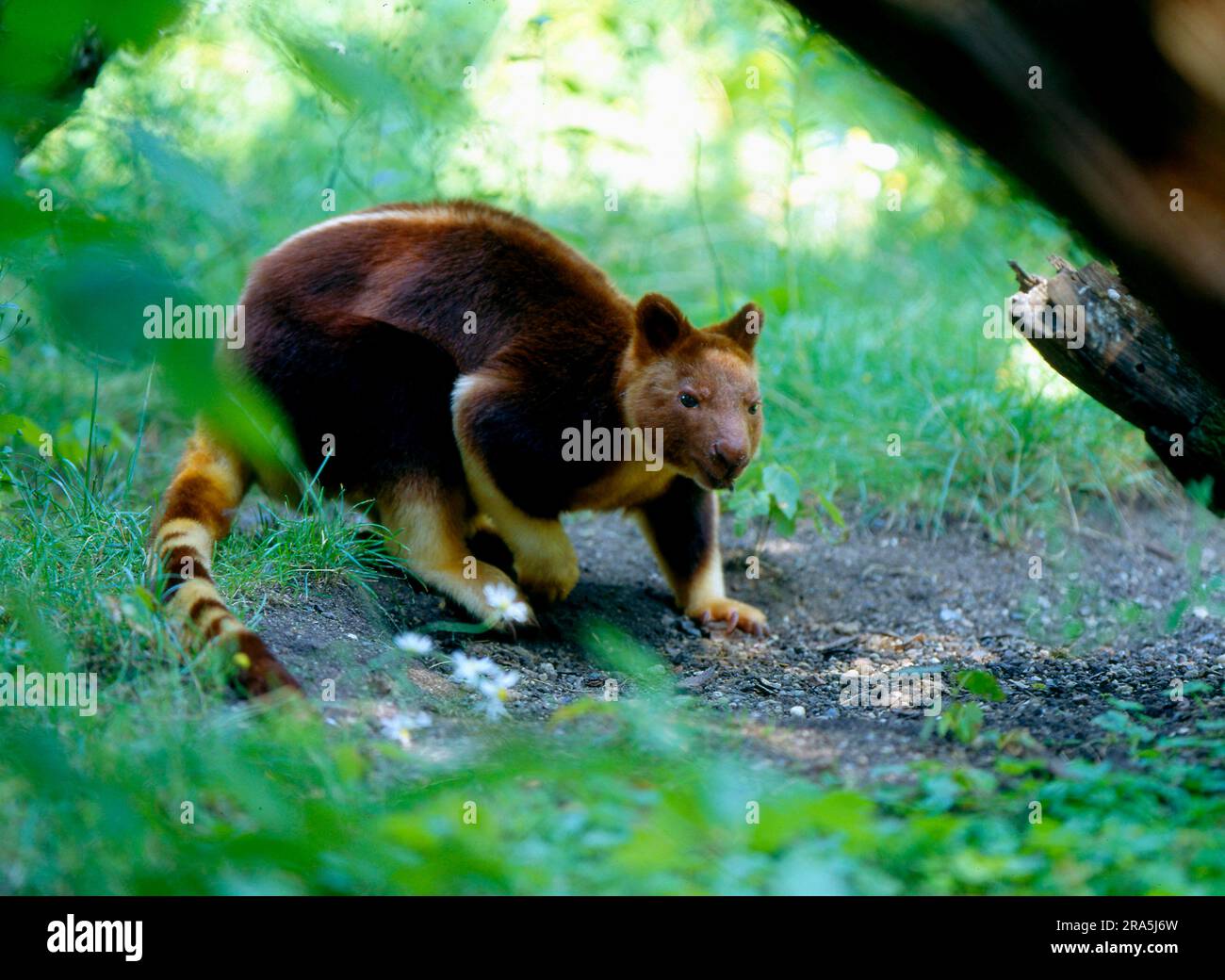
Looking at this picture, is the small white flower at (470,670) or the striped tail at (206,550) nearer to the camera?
the striped tail at (206,550)

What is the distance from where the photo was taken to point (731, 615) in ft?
20.2

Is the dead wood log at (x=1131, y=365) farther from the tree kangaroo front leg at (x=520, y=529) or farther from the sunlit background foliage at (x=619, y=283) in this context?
the tree kangaroo front leg at (x=520, y=529)

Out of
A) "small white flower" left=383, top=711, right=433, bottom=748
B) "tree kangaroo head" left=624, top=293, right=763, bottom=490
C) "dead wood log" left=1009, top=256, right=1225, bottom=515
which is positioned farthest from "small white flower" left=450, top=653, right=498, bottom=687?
"dead wood log" left=1009, top=256, right=1225, bottom=515

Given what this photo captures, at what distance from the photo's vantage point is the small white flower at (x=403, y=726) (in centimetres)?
401

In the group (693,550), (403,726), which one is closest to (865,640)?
(693,550)

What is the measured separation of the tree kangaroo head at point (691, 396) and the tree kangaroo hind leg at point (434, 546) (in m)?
1.04

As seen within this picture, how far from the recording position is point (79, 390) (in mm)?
7754

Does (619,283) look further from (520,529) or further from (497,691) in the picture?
(497,691)

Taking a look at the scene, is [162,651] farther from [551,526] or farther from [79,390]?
[79,390]

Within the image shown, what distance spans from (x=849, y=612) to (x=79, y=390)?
5.18m

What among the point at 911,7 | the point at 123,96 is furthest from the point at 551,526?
the point at 123,96

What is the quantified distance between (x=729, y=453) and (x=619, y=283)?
4441mm

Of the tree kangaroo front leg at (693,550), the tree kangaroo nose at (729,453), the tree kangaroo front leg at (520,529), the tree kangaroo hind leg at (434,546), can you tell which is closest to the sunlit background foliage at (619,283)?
the tree kangaroo hind leg at (434,546)

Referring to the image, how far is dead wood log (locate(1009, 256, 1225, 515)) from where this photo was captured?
4.52 m
